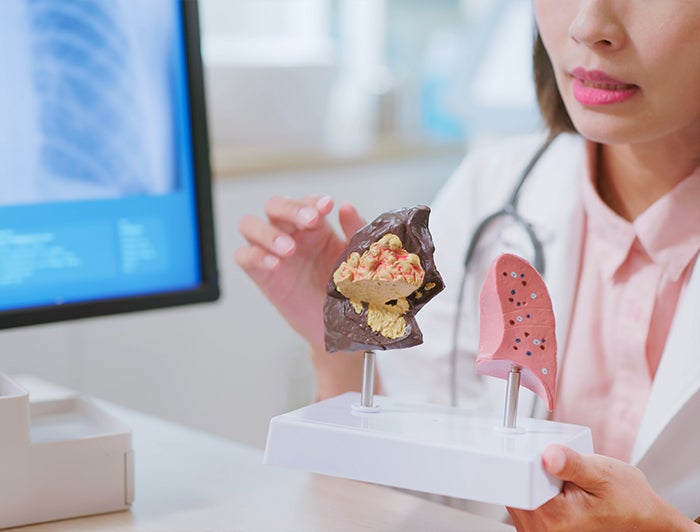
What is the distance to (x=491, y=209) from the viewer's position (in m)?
1.13

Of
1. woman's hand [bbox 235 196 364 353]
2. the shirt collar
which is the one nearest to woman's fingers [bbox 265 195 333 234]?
woman's hand [bbox 235 196 364 353]

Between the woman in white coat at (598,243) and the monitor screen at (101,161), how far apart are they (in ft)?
0.25

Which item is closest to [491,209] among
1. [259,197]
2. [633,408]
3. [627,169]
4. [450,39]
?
[627,169]

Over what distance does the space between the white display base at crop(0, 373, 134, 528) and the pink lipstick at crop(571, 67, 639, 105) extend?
0.46 metres

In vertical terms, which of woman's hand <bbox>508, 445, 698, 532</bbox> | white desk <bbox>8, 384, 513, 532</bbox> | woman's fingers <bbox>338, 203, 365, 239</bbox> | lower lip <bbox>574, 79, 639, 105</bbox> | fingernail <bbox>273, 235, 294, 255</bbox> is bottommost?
white desk <bbox>8, 384, 513, 532</bbox>

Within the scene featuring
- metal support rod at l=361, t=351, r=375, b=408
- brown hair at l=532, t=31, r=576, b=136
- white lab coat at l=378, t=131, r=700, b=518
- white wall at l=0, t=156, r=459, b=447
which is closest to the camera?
metal support rod at l=361, t=351, r=375, b=408

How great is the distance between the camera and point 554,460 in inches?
24.2

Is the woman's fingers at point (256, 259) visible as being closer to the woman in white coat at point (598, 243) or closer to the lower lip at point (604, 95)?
the woman in white coat at point (598, 243)

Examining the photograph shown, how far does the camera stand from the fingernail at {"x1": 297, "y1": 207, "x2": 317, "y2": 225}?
0.90m

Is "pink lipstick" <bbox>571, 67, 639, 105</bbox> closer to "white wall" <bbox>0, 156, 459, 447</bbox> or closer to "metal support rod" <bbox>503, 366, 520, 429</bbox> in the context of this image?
"metal support rod" <bbox>503, 366, 520, 429</bbox>

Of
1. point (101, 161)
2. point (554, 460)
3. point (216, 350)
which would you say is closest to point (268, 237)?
point (101, 161)

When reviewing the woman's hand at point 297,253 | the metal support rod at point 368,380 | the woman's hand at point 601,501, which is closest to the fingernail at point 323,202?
the woman's hand at point 297,253

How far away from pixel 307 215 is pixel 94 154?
19cm

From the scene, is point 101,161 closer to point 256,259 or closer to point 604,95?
point 256,259
